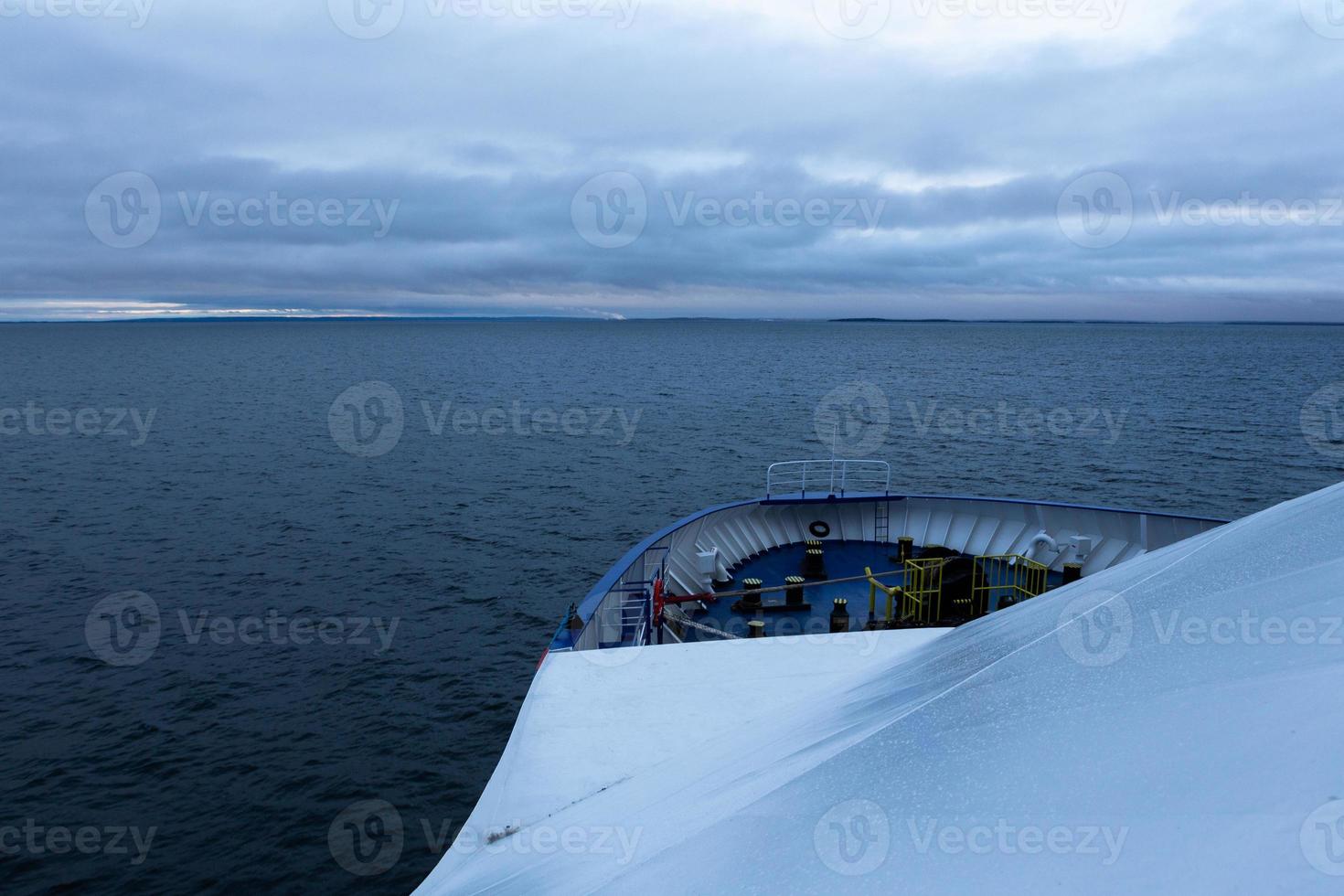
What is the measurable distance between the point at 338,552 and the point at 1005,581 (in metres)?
23.0

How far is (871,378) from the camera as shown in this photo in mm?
108312

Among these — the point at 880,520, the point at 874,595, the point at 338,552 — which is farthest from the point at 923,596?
the point at 338,552

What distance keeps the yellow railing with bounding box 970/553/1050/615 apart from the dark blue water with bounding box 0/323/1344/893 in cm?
1100

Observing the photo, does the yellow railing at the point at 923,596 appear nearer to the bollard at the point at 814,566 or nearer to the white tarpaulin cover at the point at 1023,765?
the bollard at the point at 814,566

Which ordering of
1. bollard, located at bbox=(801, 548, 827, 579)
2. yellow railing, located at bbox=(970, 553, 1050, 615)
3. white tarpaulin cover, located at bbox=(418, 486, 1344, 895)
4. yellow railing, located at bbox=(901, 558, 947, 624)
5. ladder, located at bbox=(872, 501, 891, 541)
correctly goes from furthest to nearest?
ladder, located at bbox=(872, 501, 891, 541), bollard, located at bbox=(801, 548, 827, 579), yellow railing, located at bbox=(970, 553, 1050, 615), yellow railing, located at bbox=(901, 558, 947, 624), white tarpaulin cover, located at bbox=(418, 486, 1344, 895)

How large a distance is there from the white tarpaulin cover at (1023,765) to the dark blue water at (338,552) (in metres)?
9.81

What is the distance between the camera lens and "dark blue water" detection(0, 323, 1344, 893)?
15945 mm

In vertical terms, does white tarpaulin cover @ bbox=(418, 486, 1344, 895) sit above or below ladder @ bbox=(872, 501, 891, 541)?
below

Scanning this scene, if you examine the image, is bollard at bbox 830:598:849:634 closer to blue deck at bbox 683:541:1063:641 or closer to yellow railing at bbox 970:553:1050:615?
blue deck at bbox 683:541:1063:641

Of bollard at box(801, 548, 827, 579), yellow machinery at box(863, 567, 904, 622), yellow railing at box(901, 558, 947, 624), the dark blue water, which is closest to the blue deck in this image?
yellow machinery at box(863, 567, 904, 622)

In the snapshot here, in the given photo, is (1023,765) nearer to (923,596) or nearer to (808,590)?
(923,596)

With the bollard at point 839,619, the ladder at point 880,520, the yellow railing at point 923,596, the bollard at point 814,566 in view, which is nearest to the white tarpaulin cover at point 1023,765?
the bollard at point 839,619

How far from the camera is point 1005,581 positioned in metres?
18.3

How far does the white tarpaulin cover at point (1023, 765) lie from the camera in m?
3.43
